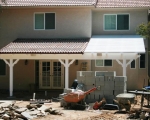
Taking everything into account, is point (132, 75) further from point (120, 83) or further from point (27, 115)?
point (27, 115)

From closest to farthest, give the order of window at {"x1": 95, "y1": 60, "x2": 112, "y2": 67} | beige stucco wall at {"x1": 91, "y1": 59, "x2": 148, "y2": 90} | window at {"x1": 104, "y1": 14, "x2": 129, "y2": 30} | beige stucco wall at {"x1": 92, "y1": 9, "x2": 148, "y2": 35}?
beige stucco wall at {"x1": 91, "y1": 59, "x2": 148, "y2": 90} → window at {"x1": 95, "y1": 60, "x2": 112, "y2": 67} → beige stucco wall at {"x1": 92, "y1": 9, "x2": 148, "y2": 35} → window at {"x1": 104, "y1": 14, "x2": 129, "y2": 30}

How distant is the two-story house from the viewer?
24859 millimetres

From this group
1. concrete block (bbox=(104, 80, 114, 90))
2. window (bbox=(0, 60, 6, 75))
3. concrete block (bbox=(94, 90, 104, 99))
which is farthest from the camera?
window (bbox=(0, 60, 6, 75))

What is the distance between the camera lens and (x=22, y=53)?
71.4 feet

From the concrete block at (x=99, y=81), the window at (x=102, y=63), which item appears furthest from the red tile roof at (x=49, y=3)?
the concrete block at (x=99, y=81)

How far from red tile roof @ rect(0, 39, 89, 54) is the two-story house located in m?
0.07

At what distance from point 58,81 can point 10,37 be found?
4.76 meters

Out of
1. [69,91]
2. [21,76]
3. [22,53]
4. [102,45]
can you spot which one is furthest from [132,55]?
[21,76]

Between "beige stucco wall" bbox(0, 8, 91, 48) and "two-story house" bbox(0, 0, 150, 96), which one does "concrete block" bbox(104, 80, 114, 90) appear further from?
"beige stucco wall" bbox(0, 8, 91, 48)

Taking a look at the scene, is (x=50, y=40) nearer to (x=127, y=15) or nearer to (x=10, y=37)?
(x=10, y=37)

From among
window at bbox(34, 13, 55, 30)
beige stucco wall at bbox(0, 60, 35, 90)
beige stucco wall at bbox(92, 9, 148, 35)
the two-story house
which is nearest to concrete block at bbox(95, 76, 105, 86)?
the two-story house

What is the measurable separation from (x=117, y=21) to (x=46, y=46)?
5.95 meters

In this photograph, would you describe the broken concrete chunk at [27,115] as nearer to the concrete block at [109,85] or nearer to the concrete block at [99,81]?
the concrete block at [99,81]

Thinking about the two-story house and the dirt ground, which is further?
the two-story house
